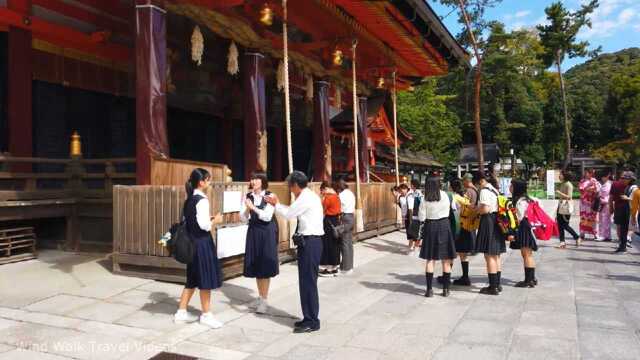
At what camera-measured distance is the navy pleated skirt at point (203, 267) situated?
207 inches

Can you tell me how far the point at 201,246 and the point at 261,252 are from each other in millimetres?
786

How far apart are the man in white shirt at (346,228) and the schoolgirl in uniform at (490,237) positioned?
2.52 metres

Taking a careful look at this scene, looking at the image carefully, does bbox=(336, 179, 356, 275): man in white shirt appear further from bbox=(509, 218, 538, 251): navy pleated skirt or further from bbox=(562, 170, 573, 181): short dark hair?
bbox=(562, 170, 573, 181): short dark hair

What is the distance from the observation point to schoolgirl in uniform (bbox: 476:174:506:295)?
6887mm

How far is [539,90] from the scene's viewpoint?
2037 inches

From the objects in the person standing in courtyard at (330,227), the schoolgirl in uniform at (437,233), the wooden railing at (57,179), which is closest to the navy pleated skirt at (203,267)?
the schoolgirl in uniform at (437,233)

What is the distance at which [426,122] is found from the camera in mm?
32188

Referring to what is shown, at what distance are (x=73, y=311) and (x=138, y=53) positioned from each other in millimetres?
3973

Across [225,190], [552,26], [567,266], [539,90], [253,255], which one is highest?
[552,26]

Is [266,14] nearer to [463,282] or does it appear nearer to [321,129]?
[321,129]

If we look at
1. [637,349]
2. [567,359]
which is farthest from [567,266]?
[567,359]

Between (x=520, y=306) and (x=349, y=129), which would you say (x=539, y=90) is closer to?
(x=349, y=129)

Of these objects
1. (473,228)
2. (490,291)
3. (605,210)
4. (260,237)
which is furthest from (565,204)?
(260,237)

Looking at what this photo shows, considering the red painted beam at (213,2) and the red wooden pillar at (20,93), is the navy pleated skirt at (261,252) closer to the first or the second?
the red painted beam at (213,2)
